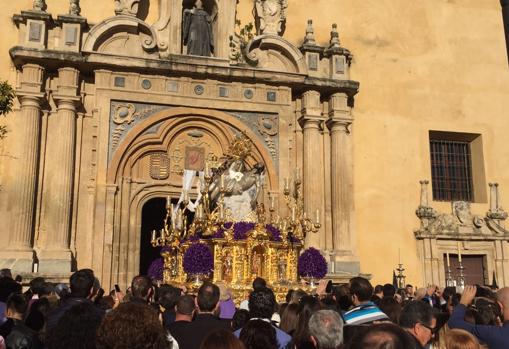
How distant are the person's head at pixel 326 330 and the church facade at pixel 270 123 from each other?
9359 mm

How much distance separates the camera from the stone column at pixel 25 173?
12961 mm

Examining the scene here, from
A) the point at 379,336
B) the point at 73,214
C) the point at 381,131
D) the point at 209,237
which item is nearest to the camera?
the point at 379,336

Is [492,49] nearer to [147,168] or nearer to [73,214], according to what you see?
[147,168]

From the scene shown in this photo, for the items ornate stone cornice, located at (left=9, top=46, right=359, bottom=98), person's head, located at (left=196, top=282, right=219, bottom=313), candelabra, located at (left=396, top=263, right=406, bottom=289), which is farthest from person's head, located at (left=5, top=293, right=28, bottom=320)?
candelabra, located at (left=396, top=263, right=406, bottom=289)

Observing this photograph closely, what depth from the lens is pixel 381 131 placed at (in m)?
17.4

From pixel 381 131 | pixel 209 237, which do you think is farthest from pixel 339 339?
pixel 381 131

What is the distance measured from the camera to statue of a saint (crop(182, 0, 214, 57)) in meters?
16.1

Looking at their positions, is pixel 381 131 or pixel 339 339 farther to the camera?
pixel 381 131

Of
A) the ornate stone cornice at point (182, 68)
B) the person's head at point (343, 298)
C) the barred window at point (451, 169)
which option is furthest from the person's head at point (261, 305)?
the barred window at point (451, 169)

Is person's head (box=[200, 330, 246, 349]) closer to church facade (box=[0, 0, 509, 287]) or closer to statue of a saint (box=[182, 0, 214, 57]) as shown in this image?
church facade (box=[0, 0, 509, 287])

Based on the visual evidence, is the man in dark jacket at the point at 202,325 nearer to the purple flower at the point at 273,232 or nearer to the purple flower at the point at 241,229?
the purple flower at the point at 241,229

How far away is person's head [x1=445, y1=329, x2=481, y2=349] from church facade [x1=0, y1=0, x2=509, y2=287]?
9.53 meters

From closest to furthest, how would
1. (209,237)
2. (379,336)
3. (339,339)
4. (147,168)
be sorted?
(379,336), (339,339), (209,237), (147,168)

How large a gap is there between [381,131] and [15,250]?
427 inches
